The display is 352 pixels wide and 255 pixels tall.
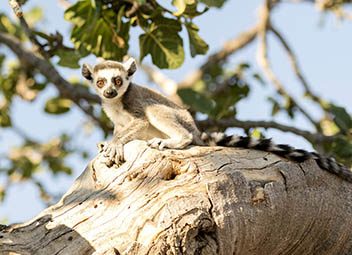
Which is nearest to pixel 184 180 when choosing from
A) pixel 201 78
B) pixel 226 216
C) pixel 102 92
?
pixel 226 216

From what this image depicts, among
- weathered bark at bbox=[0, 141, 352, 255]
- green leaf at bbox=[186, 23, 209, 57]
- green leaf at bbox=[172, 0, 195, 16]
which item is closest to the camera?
weathered bark at bbox=[0, 141, 352, 255]

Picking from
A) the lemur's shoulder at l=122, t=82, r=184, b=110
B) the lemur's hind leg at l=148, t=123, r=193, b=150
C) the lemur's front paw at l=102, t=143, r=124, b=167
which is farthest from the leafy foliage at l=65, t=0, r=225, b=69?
the lemur's front paw at l=102, t=143, r=124, b=167

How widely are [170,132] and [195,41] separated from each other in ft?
2.92

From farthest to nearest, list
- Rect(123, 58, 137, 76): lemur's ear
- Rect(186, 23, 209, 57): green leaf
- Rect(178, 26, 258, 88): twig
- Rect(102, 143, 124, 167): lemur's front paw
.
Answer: Rect(178, 26, 258, 88): twig
Rect(123, 58, 137, 76): lemur's ear
Rect(186, 23, 209, 57): green leaf
Rect(102, 143, 124, 167): lemur's front paw

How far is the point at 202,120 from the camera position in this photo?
21.4ft

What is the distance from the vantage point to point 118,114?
580 centimetres

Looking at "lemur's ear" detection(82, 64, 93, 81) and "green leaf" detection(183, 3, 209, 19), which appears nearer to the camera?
"green leaf" detection(183, 3, 209, 19)

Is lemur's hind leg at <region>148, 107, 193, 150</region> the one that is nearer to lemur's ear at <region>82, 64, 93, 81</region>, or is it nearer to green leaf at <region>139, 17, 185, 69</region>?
green leaf at <region>139, 17, 185, 69</region>

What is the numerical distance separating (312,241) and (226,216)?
0.75 metres

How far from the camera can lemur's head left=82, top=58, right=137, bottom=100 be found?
18.9 feet

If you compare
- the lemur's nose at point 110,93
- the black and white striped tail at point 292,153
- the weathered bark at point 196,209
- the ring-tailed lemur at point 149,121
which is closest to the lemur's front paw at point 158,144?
the ring-tailed lemur at point 149,121

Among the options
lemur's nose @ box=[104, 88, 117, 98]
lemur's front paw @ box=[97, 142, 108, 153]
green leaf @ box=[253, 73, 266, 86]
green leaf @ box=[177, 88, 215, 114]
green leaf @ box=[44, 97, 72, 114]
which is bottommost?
green leaf @ box=[253, 73, 266, 86]

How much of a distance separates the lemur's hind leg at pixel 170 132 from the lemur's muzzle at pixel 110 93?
14.5 inches

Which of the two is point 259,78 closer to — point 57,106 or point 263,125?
point 263,125
